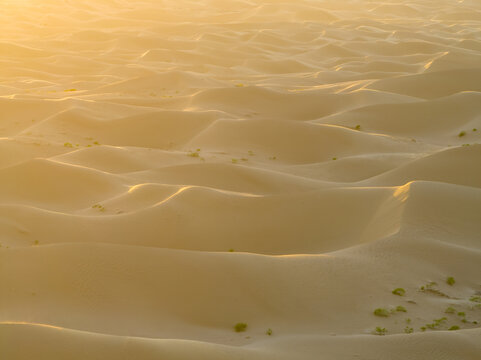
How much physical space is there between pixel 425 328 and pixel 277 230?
2.56 m

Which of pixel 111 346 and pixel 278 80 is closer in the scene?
pixel 111 346

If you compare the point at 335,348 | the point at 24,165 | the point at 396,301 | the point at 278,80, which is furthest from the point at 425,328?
the point at 278,80

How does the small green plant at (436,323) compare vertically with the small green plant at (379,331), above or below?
above

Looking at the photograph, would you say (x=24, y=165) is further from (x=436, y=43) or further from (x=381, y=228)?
(x=436, y=43)

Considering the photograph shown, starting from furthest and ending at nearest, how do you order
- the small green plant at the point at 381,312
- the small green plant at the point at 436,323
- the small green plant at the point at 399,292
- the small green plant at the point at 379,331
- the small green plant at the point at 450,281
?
the small green plant at the point at 450,281 → the small green plant at the point at 399,292 → the small green plant at the point at 381,312 → the small green plant at the point at 436,323 → the small green plant at the point at 379,331

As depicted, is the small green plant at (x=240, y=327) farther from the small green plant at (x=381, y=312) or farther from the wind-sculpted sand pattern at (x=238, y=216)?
the small green plant at (x=381, y=312)

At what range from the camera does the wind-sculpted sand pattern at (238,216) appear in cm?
503

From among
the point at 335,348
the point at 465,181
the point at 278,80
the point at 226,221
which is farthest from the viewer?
the point at 278,80

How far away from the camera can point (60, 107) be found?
1302 centimetres

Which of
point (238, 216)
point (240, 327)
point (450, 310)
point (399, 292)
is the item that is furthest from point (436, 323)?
point (238, 216)

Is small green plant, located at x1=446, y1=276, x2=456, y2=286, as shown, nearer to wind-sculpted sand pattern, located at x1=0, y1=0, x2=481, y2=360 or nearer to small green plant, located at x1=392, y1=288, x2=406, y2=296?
wind-sculpted sand pattern, located at x1=0, y1=0, x2=481, y2=360

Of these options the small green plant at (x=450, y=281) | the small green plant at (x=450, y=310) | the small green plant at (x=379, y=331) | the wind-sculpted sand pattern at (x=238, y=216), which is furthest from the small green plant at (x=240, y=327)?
the small green plant at (x=450, y=281)

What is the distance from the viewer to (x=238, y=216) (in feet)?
24.7

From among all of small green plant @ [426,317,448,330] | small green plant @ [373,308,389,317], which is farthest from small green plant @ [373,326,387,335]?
small green plant @ [426,317,448,330]
